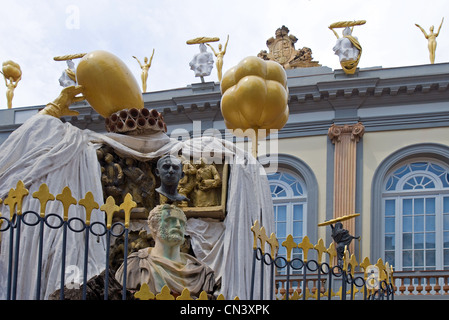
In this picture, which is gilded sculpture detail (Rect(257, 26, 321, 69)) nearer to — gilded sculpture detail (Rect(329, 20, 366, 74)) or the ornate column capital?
gilded sculpture detail (Rect(329, 20, 366, 74))

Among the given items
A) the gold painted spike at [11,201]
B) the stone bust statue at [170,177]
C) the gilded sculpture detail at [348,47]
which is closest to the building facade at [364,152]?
the gilded sculpture detail at [348,47]

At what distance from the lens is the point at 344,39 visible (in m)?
34.7

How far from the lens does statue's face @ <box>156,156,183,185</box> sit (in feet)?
34.5

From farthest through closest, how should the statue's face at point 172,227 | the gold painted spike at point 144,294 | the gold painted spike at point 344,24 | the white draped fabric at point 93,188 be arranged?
the gold painted spike at point 344,24 → the statue's face at point 172,227 → the white draped fabric at point 93,188 → the gold painted spike at point 144,294

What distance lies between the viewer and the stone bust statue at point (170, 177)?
10.5 metres

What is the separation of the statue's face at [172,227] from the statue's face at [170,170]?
455 millimetres

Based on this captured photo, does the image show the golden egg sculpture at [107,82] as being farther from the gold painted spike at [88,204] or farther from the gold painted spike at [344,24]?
the gold painted spike at [344,24]

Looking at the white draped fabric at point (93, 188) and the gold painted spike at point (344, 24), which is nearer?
the white draped fabric at point (93, 188)

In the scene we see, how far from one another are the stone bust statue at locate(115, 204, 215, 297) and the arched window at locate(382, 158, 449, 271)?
22230mm

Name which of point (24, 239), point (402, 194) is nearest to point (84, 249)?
point (24, 239)

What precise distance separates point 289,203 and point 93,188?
2367cm

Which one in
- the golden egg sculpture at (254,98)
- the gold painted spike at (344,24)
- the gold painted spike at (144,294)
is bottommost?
the gold painted spike at (144,294)

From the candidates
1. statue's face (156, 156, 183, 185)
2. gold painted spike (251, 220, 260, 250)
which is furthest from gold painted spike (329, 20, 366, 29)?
gold painted spike (251, 220, 260, 250)

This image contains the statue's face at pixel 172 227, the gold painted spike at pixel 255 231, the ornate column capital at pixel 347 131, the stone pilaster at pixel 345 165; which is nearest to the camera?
the gold painted spike at pixel 255 231
